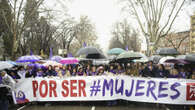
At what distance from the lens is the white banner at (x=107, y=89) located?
7.18 meters

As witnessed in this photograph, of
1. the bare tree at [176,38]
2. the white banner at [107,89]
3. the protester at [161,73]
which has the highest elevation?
the bare tree at [176,38]

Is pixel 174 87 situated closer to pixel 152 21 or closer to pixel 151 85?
pixel 151 85

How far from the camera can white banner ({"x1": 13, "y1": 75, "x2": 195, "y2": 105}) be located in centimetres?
718

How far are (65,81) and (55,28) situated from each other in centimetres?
2870

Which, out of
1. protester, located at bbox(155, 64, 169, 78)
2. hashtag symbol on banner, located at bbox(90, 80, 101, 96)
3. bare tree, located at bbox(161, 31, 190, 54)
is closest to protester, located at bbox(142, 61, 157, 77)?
protester, located at bbox(155, 64, 169, 78)

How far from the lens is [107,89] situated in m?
7.61

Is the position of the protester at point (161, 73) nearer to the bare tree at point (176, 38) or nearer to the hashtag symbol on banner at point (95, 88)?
the hashtag symbol on banner at point (95, 88)

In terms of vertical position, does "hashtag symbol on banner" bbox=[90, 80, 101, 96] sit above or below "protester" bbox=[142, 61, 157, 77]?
below

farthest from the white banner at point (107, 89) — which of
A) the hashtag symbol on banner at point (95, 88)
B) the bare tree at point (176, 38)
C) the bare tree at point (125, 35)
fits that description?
the bare tree at point (125, 35)

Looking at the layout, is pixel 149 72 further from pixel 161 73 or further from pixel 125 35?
pixel 125 35

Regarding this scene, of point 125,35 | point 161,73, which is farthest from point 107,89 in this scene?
point 125,35

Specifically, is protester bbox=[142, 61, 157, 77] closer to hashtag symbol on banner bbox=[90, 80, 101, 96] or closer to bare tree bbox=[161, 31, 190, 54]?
hashtag symbol on banner bbox=[90, 80, 101, 96]

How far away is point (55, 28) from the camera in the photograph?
35.2 meters

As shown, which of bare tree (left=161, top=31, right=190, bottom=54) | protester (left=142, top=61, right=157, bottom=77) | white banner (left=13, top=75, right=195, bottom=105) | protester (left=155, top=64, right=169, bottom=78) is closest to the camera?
white banner (left=13, top=75, right=195, bottom=105)
